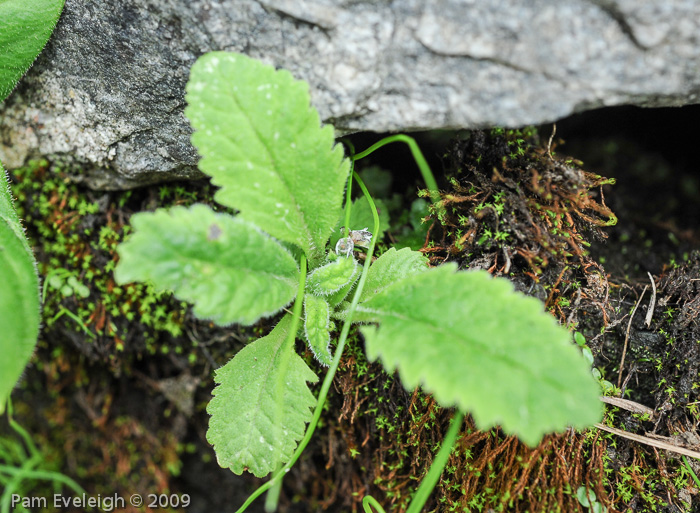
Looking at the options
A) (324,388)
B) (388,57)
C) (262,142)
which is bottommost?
(324,388)

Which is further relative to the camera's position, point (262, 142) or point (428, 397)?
point (428, 397)

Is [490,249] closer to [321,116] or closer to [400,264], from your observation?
[400,264]

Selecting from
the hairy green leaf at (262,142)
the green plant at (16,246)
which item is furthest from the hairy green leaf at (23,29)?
the hairy green leaf at (262,142)

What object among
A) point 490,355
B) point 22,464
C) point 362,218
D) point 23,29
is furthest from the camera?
point 22,464

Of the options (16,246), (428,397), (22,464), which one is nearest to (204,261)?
(16,246)

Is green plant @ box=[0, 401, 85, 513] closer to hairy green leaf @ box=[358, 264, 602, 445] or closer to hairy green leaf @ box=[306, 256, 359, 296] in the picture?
hairy green leaf @ box=[306, 256, 359, 296]

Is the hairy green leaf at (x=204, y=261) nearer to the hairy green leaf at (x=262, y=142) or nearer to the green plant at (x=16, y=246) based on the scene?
the hairy green leaf at (x=262, y=142)

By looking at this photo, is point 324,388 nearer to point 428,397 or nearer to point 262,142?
point 428,397
